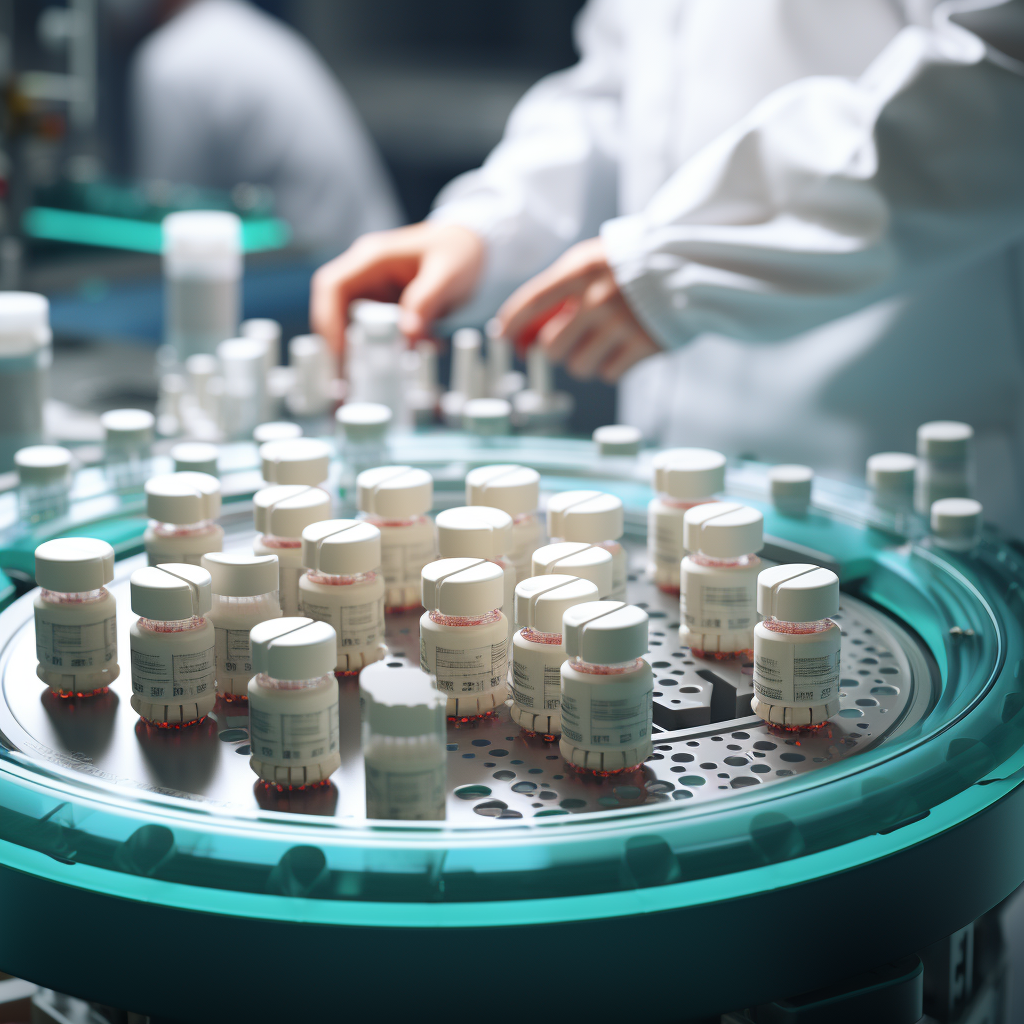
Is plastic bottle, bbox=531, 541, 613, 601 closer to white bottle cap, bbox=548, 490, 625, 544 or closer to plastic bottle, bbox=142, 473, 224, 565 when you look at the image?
white bottle cap, bbox=548, 490, 625, 544

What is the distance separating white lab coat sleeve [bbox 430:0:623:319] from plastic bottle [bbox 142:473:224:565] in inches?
30.4

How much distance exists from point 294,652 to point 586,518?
0.95 feet

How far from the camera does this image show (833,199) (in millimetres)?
1180

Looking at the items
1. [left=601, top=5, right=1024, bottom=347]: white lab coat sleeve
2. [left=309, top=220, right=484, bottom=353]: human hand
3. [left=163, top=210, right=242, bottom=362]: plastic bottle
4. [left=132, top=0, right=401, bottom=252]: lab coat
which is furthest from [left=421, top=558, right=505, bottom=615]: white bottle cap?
[left=132, top=0, right=401, bottom=252]: lab coat

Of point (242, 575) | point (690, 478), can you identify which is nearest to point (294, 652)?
point (242, 575)

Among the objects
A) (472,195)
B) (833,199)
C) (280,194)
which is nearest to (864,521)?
(833,199)

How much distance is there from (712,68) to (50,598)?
109 centimetres

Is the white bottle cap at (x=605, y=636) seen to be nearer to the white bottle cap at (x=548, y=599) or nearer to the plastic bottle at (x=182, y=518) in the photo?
the white bottle cap at (x=548, y=599)

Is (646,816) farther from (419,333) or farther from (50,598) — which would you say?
(419,333)

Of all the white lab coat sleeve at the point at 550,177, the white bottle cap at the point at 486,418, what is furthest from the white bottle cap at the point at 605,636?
the white lab coat sleeve at the point at 550,177

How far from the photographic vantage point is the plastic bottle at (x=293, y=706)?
62 cm

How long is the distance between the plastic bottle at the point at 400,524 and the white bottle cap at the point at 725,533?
7.8 inches

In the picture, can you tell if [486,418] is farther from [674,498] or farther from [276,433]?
[674,498]

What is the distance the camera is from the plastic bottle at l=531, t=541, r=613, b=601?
0.77 m
